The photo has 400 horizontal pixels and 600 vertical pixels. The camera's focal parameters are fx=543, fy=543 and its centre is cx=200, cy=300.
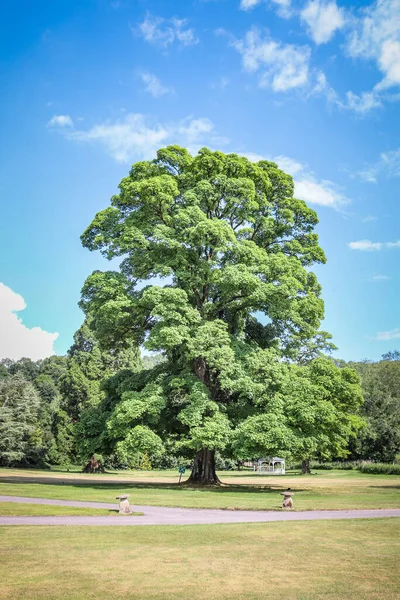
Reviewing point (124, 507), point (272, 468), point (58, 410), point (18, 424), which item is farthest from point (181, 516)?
point (272, 468)

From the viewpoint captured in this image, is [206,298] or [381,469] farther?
[381,469]

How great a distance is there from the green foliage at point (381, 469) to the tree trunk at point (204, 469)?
29.0 meters

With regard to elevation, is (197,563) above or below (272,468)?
above

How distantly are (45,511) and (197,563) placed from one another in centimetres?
906

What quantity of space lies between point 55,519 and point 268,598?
9.74m

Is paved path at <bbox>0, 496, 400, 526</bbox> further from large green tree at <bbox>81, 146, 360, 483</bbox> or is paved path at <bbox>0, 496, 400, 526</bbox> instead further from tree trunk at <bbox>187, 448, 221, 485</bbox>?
tree trunk at <bbox>187, 448, 221, 485</bbox>

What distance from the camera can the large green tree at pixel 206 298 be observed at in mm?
28422

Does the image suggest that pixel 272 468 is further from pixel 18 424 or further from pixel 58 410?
pixel 18 424

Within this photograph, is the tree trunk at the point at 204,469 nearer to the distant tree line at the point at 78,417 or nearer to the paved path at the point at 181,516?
the paved path at the point at 181,516

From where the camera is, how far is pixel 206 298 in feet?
107

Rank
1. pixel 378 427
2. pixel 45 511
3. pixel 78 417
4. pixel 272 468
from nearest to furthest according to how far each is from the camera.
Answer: pixel 45 511 → pixel 78 417 → pixel 378 427 → pixel 272 468

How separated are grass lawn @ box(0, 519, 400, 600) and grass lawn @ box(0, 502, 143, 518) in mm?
3195

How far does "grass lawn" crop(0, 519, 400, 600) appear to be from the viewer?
796 cm

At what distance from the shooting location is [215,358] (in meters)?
28.5
